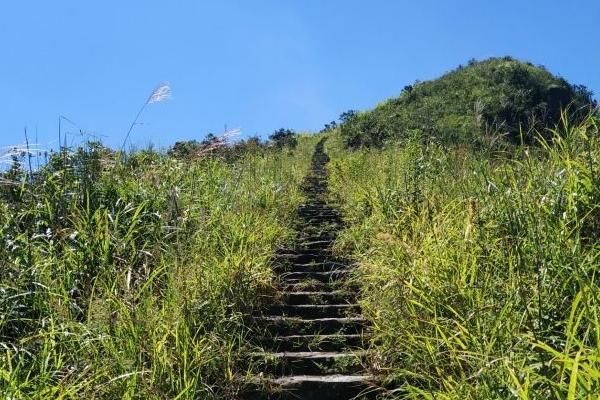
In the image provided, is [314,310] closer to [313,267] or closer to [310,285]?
[310,285]

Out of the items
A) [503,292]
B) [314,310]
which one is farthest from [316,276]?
[503,292]

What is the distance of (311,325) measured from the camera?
567 centimetres

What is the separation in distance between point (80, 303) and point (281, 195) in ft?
19.6

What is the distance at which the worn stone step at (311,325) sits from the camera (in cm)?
554

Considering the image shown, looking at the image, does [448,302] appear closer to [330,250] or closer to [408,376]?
[408,376]

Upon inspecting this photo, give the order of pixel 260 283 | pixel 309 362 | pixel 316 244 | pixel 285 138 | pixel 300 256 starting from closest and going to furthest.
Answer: pixel 309 362 < pixel 260 283 < pixel 300 256 < pixel 316 244 < pixel 285 138

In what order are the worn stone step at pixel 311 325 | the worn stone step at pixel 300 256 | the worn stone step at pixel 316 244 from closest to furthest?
the worn stone step at pixel 311 325, the worn stone step at pixel 300 256, the worn stone step at pixel 316 244

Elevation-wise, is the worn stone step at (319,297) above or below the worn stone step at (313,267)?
below

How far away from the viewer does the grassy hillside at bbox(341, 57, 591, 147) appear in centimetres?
2879

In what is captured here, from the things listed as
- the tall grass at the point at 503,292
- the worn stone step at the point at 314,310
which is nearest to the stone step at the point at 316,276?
the worn stone step at the point at 314,310

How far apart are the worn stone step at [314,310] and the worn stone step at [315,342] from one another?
0.53m

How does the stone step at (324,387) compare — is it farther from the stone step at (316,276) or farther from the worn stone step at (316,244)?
the worn stone step at (316,244)

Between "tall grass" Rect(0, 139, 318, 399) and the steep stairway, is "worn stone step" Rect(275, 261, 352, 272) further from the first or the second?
"tall grass" Rect(0, 139, 318, 399)

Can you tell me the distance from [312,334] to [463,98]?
32.1 metres
